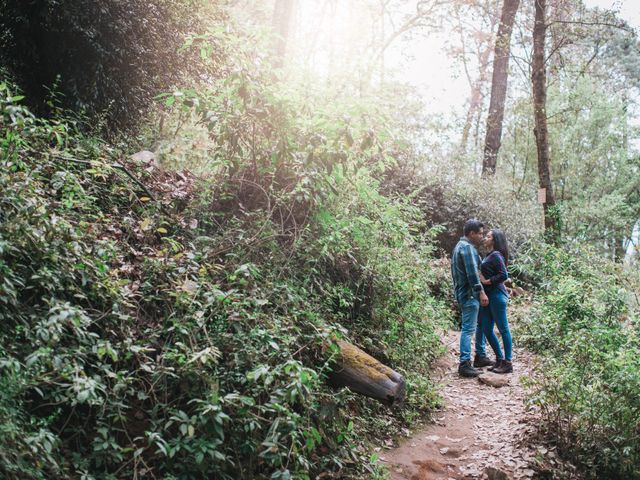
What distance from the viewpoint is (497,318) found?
25.1 feet

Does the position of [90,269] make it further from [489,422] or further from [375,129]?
[489,422]

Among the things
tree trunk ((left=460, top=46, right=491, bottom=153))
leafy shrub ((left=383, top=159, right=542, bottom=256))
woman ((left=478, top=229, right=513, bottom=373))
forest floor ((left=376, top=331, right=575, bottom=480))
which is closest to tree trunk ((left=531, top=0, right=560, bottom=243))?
leafy shrub ((left=383, top=159, right=542, bottom=256))

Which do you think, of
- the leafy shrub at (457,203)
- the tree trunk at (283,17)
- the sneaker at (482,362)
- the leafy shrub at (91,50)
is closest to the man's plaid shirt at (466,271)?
the sneaker at (482,362)

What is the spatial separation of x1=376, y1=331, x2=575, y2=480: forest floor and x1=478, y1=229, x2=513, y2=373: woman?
1.38 ft

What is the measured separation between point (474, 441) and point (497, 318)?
230cm

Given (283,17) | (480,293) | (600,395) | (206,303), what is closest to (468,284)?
(480,293)

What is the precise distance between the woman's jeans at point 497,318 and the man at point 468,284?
216 mm

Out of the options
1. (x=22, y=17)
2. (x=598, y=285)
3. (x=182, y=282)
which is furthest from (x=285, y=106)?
(x=598, y=285)

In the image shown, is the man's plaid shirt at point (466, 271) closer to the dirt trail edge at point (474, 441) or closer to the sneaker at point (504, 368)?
the sneaker at point (504, 368)

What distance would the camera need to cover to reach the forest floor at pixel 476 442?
5070 millimetres

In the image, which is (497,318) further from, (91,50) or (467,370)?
(91,50)

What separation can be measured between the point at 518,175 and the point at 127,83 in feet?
63.4

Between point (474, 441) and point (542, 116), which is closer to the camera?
point (474, 441)

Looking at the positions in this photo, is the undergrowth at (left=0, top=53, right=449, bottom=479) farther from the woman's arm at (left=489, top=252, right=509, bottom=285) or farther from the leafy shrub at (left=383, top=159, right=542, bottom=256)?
the leafy shrub at (left=383, top=159, right=542, bottom=256)
